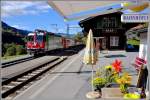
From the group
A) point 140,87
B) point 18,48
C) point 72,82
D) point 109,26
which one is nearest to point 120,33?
point 109,26

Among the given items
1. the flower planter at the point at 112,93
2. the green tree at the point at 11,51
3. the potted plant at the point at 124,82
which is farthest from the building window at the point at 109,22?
the potted plant at the point at 124,82

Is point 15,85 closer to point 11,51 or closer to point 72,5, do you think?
point 72,5

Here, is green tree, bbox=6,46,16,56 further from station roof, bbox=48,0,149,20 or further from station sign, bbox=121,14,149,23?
station sign, bbox=121,14,149,23

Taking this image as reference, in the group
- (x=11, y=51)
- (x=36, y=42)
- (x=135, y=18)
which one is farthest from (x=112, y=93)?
(x=11, y=51)

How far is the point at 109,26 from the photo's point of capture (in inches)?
2510

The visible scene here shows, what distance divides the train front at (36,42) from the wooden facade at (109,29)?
707 inches

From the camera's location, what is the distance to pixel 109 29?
63.8 m

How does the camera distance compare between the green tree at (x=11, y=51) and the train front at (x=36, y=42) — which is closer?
the train front at (x=36, y=42)

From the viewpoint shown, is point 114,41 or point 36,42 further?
point 114,41

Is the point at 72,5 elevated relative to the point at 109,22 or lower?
lower

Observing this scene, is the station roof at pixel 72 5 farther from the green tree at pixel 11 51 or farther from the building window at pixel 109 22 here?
the building window at pixel 109 22

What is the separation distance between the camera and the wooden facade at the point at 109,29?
2462 inches

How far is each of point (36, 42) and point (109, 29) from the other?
843 inches

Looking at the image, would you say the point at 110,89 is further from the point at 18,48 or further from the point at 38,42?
the point at 18,48
